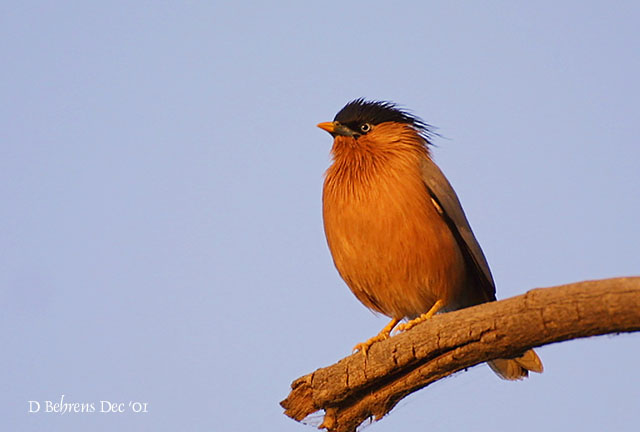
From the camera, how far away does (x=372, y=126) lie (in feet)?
24.1

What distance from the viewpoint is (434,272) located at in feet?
20.8

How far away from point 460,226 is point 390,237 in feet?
2.35

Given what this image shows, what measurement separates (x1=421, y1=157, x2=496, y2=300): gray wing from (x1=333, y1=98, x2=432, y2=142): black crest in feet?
2.66

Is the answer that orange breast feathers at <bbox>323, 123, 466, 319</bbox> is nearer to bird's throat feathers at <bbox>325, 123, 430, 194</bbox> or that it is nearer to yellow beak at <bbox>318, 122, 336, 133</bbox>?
bird's throat feathers at <bbox>325, 123, 430, 194</bbox>

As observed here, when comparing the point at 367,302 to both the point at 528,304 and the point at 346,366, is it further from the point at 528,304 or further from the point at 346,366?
the point at 528,304

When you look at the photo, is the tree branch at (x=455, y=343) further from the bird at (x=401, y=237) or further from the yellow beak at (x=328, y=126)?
the yellow beak at (x=328, y=126)

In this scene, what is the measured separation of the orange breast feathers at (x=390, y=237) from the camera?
6316mm

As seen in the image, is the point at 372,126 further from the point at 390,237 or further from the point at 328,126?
the point at 390,237

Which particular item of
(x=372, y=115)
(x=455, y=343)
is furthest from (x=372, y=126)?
(x=455, y=343)

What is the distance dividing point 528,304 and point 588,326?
39cm

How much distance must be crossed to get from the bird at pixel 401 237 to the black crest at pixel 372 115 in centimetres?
18

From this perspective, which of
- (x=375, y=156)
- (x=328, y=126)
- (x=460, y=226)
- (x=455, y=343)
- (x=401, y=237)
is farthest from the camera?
(x=328, y=126)

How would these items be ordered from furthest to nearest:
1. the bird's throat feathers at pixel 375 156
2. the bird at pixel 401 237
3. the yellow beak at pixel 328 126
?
1. the yellow beak at pixel 328 126
2. the bird's throat feathers at pixel 375 156
3. the bird at pixel 401 237

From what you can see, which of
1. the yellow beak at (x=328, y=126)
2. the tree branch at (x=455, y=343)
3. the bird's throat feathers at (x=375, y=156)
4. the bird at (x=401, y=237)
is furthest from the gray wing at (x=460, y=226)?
the tree branch at (x=455, y=343)
